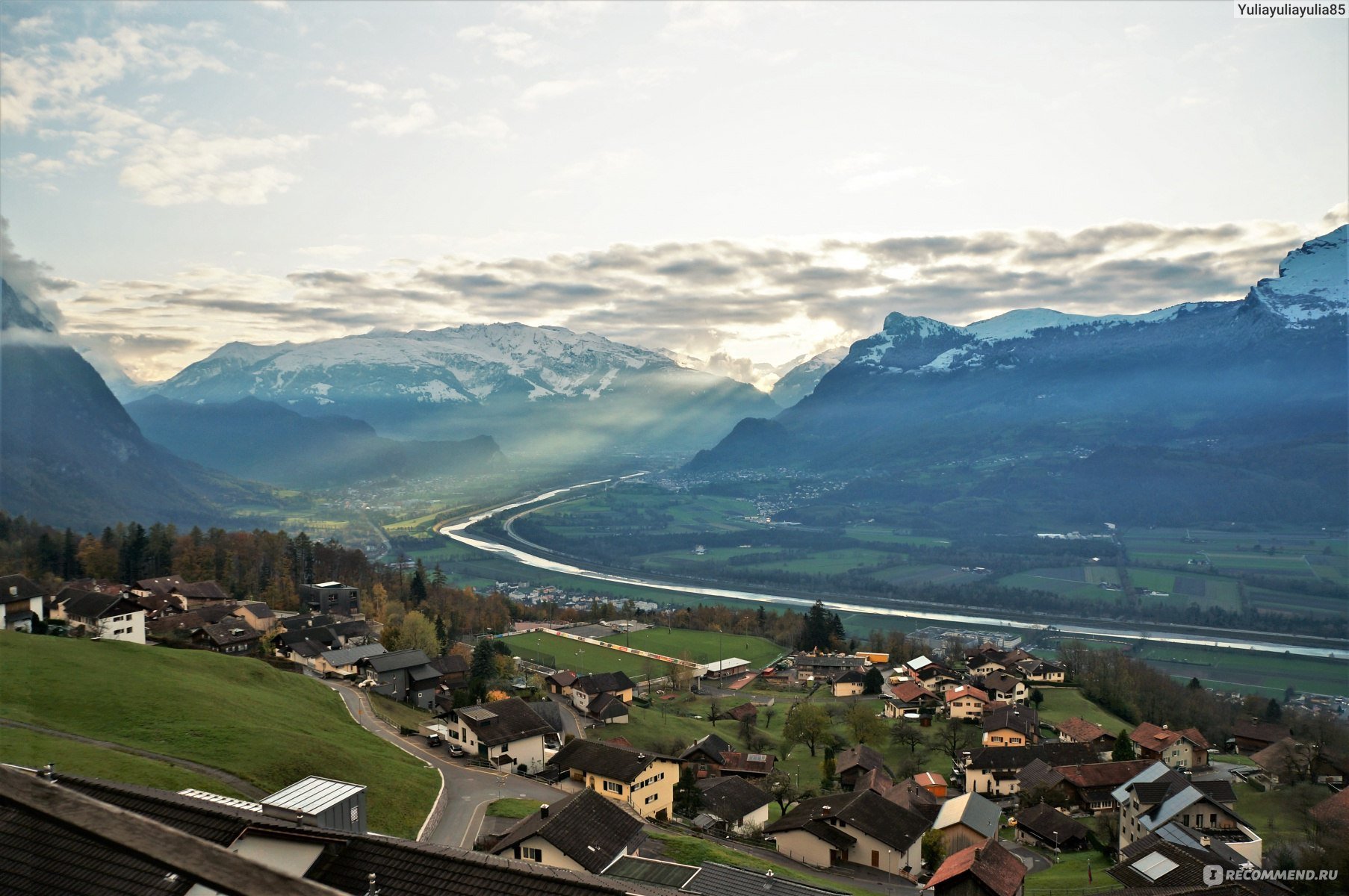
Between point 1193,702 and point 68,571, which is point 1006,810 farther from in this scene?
point 68,571

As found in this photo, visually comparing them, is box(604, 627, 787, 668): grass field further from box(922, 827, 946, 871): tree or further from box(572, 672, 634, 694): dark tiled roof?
box(922, 827, 946, 871): tree

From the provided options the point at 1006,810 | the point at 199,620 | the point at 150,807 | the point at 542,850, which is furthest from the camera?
the point at 199,620

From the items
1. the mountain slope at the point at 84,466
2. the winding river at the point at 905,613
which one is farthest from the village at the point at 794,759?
the winding river at the point at 905,613

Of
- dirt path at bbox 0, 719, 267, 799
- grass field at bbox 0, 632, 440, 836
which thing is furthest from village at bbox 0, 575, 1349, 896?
dirt path at bbox 0, 719, 267, 799

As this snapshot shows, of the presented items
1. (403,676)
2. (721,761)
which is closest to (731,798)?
(721,761)

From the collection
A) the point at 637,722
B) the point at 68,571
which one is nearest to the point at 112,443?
the point at 68,571

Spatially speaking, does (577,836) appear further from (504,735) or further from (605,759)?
(504,735)

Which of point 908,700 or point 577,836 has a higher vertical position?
point 577,836
